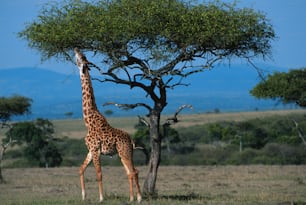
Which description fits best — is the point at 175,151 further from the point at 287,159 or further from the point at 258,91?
the point at 258,91

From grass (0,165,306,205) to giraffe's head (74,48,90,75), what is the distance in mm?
2945

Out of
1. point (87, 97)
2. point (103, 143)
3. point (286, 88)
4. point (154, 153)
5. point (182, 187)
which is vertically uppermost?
point (286, 88)

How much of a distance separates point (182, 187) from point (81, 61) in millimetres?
10483

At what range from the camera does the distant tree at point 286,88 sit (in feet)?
118

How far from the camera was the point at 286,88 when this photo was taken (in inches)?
1425

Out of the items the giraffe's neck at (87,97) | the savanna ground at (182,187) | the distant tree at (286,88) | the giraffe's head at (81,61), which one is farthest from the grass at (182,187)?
the distant tree at (286,88)

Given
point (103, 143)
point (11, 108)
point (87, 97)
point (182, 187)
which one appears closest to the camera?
point (103, 143)

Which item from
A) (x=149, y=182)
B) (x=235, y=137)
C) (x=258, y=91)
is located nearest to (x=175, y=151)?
(x=235, y=137)

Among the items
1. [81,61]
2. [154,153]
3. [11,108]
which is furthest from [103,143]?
[11,108]

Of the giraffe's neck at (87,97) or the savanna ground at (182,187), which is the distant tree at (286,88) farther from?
the giraffe's neck at (87,97)

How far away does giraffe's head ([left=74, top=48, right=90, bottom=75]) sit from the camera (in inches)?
724

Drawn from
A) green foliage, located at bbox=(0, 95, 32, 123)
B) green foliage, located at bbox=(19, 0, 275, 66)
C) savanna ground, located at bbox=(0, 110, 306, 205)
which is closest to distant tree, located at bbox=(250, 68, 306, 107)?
savanna ground, located at bbox=(0, 110, 306, 205)

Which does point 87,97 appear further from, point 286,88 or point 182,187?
point 286,88

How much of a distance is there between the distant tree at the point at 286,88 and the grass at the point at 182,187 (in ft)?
10.6
